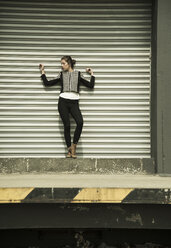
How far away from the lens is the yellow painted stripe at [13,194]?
112 inches

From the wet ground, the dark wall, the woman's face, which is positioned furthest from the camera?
the woman's face

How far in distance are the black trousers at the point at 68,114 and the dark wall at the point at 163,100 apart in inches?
55.2

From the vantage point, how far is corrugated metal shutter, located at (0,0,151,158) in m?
6.80

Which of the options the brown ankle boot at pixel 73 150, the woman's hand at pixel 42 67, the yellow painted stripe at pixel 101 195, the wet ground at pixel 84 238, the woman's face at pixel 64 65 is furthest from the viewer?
the woman's hand at pixel 42 67

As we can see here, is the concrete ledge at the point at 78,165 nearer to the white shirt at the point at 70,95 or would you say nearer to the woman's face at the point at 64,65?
the white shirt at the point at 70,95

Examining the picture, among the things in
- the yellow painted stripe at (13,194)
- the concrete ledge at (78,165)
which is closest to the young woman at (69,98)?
the concrete ledge at (78,165)

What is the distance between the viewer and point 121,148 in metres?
6.80

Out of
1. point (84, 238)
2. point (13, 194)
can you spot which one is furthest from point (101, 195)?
point (84, 238)

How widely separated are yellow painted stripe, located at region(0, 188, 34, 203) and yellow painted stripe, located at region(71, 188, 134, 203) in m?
0.40

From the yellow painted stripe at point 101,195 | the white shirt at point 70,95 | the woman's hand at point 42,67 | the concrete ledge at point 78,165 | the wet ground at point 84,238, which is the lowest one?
the wet ground at point 84,238

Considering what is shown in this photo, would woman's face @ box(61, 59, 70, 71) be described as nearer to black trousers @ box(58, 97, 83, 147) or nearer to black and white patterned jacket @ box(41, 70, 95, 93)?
black and white patterned jacket @ box(41, 70, 95, 93)

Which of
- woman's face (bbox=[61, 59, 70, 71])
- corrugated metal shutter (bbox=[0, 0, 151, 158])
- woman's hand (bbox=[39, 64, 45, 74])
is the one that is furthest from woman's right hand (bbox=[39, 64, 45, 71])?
woman's face (bbox=[61, 59, 70, 71])

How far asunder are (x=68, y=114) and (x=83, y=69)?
0.97 m

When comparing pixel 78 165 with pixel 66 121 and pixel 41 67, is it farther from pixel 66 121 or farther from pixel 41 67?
pixel 41 67
